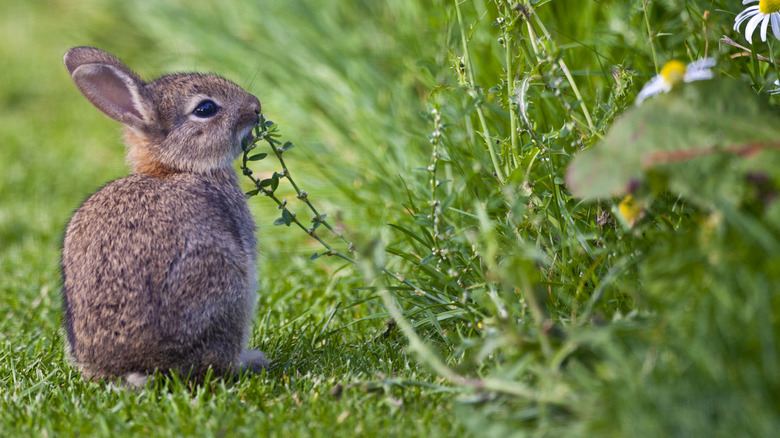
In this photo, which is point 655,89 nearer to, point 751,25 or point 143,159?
point 751,25

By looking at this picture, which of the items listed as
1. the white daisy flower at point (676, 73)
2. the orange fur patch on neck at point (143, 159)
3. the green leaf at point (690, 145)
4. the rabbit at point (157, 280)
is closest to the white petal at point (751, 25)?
the white daisy flower at point (676, 73)

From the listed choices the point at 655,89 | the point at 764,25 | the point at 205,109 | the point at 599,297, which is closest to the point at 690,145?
the point at 655,89

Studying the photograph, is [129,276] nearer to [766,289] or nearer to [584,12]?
[766,289]

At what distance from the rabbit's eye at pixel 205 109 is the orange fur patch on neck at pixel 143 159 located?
0.92 ft

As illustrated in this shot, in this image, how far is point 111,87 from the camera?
12.0 feet

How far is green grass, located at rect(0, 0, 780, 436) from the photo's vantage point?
6.70 feet

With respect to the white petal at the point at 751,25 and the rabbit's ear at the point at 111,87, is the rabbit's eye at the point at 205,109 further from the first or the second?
the white petal at the point at 751,25

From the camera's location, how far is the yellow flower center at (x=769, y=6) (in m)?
2.99

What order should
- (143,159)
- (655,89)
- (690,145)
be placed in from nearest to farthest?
1. (690,145)
2. (655,89)
3. (143,159)

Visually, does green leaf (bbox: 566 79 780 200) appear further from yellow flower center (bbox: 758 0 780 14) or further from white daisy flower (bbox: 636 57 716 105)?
yellow flower center (bbox: 758 0 780 14)

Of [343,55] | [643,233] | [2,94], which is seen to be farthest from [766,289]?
[2,94]

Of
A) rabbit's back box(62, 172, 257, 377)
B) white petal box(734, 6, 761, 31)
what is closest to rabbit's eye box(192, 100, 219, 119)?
rabbit's back box(62, 172, 257, 377)

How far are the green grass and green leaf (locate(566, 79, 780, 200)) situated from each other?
2 centimetres

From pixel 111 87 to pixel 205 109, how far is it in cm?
44
